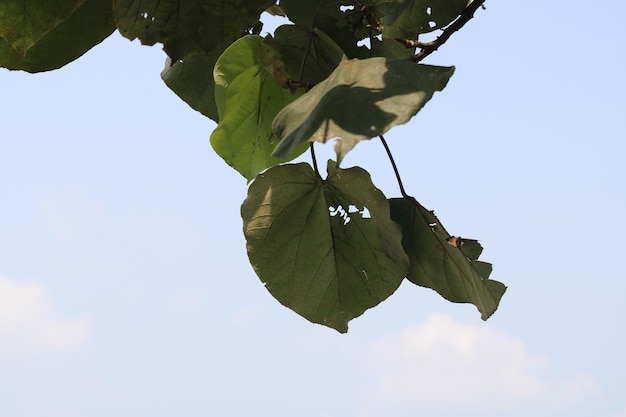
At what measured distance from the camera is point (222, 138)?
0.68 m

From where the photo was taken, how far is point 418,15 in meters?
0.60

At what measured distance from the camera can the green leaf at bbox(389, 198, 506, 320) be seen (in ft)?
2.10

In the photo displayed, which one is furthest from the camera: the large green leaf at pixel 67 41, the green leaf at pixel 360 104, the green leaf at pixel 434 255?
the green leaf at pixel 434 255

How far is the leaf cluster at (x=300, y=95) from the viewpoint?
50 cm

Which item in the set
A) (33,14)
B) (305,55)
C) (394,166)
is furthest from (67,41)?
(394,166)

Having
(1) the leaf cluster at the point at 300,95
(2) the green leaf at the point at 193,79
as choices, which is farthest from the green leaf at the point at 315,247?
(2) the green leaf at the point at 193,79

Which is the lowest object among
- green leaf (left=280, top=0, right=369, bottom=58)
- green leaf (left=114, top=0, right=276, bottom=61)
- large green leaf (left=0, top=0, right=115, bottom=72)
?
green leaf (left=114, top=0, right=276, bottom=61)

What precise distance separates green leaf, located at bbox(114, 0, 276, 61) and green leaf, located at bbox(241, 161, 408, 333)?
161 mm

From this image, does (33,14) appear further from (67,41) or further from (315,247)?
Answer: (315,247)

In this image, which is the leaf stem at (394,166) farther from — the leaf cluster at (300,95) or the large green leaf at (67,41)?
the large green leaf at (67,41)

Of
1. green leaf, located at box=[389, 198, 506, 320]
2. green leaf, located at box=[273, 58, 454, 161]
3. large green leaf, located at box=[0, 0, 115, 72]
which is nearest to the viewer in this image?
green leaf, located at box=[273, 58, 454, 161]

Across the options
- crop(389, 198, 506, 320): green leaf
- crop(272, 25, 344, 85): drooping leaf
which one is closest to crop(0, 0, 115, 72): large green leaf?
crop(272, 25, 344, 85): drooping leaf

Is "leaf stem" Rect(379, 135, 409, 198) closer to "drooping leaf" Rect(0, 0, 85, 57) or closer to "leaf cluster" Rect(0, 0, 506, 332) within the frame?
"leaf cluster" Rect(0, 0, 506, 332)

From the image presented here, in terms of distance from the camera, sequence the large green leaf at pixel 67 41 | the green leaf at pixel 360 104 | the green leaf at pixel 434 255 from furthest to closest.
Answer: the green leaf at pixel 434 255 < the large green leaf at pixel 67 41 < the green leaf at pixel 360 104
